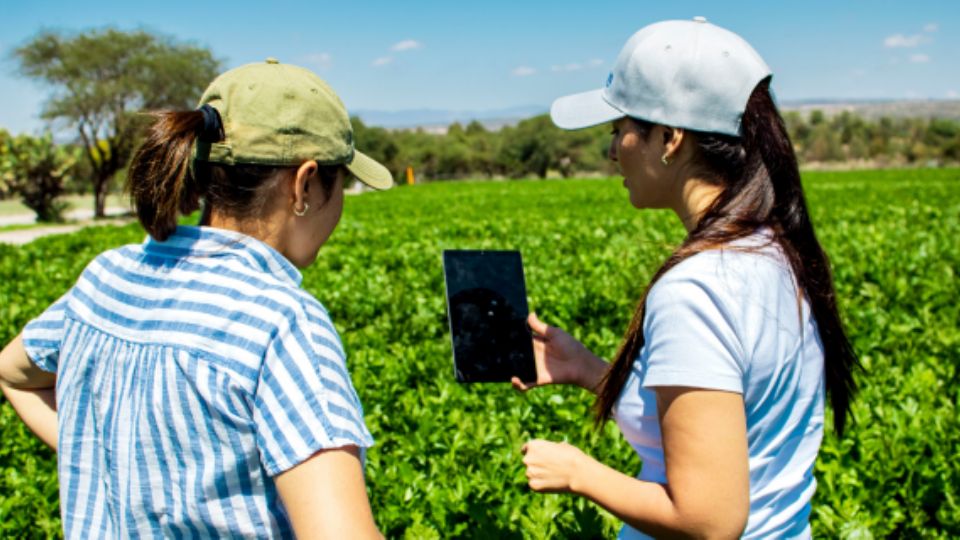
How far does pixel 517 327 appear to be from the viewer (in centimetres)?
215

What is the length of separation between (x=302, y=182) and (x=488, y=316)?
2.65 feet

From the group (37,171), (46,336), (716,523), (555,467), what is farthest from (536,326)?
(37,171)

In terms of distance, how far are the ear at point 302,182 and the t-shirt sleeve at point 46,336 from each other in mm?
523

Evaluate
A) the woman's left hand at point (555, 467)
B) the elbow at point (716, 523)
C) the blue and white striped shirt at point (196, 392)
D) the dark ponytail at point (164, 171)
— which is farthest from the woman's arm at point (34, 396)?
the elbow at point (716, 523)

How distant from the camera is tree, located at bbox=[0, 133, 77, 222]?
3071 centimetres

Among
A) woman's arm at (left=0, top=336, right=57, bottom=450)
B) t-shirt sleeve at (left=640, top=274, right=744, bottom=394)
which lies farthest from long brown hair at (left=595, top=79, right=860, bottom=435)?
woman's arm at (left=0, top=336, right=57, bottom=450)

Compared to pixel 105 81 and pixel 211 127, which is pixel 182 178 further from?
pixel 105 81

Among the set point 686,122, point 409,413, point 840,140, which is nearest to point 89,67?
point 409,413

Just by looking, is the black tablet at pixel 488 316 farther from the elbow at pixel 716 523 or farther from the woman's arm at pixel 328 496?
the woman's arm at pixel 328 496

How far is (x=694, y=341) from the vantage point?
1360 mm

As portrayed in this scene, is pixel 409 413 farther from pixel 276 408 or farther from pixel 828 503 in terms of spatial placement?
pixel 276 408

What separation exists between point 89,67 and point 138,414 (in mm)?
41054

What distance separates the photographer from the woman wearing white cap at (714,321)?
1.37m

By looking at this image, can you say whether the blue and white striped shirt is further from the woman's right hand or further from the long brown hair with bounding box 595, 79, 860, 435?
the woman's right hand
